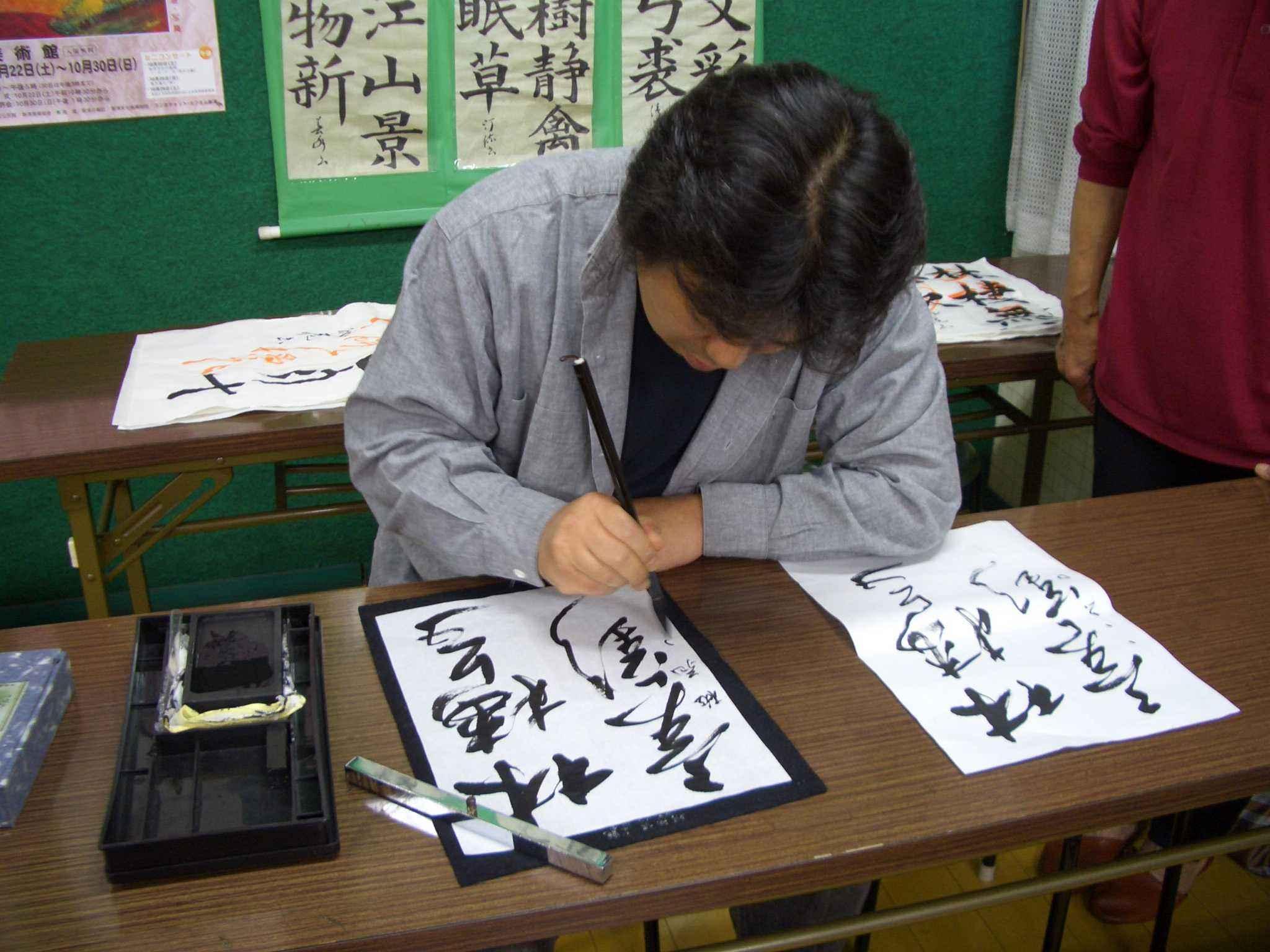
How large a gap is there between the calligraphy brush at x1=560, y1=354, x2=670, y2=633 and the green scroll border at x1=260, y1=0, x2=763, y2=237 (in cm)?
158

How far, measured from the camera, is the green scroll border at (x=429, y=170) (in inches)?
93.0

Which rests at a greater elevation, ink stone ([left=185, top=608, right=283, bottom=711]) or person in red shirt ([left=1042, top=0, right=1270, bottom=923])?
person in red shirt ([left=1042, top=0, right=1270, bottom=923])

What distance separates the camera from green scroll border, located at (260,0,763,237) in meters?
2.36

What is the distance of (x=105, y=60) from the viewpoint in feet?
7.16

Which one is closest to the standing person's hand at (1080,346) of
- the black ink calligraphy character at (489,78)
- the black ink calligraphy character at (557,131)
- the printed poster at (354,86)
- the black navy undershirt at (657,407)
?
the black navy undershirt at (657,407)

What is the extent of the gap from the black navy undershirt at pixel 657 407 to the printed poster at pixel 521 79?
52.3 inches

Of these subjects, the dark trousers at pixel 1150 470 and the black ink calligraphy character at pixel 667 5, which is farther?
the black ink calligraphy character at pixel 667 5

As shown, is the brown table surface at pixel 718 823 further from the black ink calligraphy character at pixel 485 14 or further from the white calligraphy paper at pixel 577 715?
the black ink calligraphy character at pixel 485 14

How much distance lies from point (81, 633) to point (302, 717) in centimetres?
31

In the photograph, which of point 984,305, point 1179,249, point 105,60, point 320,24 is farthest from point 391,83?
point 1179,249

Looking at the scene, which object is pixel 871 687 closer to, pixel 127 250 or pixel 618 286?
pixel 618 286

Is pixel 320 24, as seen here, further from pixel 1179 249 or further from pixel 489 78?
pixel 1179 249

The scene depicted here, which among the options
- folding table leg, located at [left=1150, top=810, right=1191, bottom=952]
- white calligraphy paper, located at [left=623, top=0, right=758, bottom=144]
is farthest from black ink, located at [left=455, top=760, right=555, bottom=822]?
white calligraphy paper, located at [left=623, top=0, right=758, bottom=144]

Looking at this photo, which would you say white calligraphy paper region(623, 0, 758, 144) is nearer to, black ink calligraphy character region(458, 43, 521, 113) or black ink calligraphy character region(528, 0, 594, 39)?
black ink calligraphy character region(528, 0, 594, 39)
